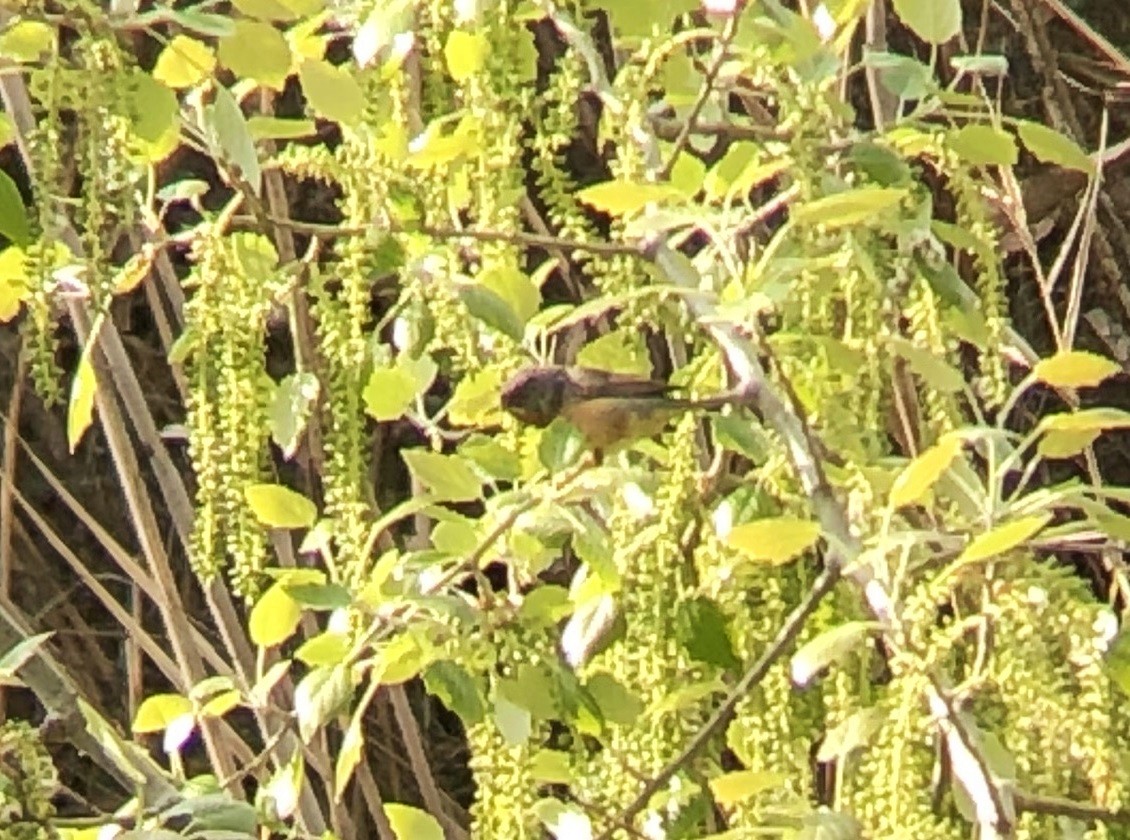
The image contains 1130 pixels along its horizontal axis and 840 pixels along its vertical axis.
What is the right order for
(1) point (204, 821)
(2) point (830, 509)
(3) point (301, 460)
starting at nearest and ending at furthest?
(2) point (830, 509)
(1) point (204, 821)
(3) point (301, 460)

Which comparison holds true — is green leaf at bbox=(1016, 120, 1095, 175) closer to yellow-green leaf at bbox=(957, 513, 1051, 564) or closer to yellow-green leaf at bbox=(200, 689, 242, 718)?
yellow-green leaf at bbox=(957, 513, 1051, 564)

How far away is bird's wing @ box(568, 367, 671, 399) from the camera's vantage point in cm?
80

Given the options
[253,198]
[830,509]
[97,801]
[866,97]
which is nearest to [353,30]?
[253,198]

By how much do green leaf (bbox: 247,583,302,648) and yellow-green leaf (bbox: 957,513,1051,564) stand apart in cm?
41

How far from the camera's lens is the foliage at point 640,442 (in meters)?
0.78

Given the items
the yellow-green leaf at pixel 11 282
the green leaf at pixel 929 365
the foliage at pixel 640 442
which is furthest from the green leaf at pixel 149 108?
the green leaf at pixel 929 365

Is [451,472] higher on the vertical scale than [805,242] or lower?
lower

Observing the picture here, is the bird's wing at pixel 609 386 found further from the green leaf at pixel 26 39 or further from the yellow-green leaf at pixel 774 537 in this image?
the green leaf at pixel 26 39

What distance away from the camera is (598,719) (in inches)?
35.1

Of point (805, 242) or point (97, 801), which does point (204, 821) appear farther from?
point (97, 801)

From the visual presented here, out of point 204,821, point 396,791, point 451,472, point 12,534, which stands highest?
point 451,472

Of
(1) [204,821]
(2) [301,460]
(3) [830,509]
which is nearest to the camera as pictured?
(3) [830,509]

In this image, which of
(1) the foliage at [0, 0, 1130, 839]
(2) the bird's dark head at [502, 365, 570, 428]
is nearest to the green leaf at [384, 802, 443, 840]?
(1) the foliage at [0, 0, 1130, 839]

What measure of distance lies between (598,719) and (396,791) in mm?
727
